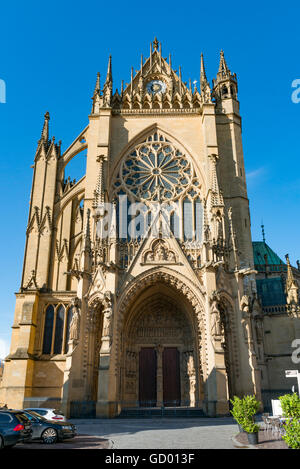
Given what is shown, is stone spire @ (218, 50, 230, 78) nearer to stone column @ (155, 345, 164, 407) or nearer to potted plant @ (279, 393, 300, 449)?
stone column @ (155, 345, 164, 407)

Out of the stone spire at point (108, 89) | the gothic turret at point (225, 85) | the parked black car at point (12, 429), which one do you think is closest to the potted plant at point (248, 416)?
the parked black car at point (12, 429)

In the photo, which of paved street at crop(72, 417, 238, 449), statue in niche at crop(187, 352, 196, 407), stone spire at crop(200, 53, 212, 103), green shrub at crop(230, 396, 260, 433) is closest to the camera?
paved street at crop(72, 417, 238, 449)

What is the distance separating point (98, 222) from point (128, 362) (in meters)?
8.62

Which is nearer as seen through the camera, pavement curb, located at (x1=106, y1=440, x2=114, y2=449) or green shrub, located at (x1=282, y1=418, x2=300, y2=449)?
green shrub, located at (x1=282, y1=418, x2=300, y2=449)

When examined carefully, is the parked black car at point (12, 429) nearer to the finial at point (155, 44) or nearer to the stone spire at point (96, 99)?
the stone spire at point (96, 99)

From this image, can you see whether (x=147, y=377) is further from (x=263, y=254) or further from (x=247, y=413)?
(x=263, y=254)

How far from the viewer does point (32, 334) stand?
2341 cm

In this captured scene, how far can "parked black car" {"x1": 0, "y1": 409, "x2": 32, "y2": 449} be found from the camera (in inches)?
404

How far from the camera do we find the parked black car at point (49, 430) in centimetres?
1230

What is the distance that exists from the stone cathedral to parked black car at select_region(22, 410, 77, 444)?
21.8 ft

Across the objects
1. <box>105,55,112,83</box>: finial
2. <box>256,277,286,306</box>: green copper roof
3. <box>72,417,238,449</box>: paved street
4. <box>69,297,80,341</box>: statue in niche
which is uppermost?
<box>105,55,112,83</box>: finial

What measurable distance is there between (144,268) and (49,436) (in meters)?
11.2

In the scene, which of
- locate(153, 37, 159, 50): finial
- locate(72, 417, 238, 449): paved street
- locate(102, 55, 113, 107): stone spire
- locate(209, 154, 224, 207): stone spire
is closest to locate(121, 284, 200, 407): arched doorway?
locate(72, 417, 238, 449): paved street

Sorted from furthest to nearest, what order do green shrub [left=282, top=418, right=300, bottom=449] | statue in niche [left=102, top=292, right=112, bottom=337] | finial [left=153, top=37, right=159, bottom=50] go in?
finial [left=153, top=37, right=159, bottom=50] < statue in niche [left=102, top=292, right=112, bottom=337] < green shrub [left=282, top=418, right=300, bottom=449]
